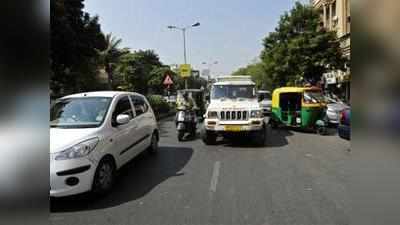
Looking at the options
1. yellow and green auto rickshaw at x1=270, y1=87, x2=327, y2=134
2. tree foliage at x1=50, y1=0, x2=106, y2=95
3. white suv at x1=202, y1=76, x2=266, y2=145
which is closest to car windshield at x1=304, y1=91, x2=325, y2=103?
yellow and green auto rickshaw at x1=270, y1=87, x2=327, y2=134

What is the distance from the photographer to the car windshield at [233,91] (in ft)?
33.1

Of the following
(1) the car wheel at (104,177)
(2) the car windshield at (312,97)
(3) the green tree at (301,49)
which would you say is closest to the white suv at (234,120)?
(2) the car windshield at (312,97)

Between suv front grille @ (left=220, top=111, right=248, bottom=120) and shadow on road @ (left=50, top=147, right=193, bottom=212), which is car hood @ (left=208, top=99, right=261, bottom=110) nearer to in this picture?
suv front grille @ (left=220, top=111, right=248, bottom=120)

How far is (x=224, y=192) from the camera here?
16.0ft

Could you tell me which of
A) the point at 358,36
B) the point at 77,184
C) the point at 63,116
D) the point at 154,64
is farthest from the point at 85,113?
the point at 154,64

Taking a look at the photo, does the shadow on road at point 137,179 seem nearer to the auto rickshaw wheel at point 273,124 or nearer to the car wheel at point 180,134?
the car wheel at point 180,134

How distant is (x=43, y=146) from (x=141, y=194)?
3652 mm

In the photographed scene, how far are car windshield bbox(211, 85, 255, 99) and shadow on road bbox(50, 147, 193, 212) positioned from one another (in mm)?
2482

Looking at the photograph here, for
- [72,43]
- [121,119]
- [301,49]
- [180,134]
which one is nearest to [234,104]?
[180,134]

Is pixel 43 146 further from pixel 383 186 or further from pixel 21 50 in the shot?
pixel 383 186

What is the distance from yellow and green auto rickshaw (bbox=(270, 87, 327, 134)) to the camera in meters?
11.3

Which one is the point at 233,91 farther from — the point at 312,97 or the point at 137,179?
the point at 137,179

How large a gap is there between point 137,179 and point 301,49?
1917cm

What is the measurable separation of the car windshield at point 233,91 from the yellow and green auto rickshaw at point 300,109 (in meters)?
2.54
